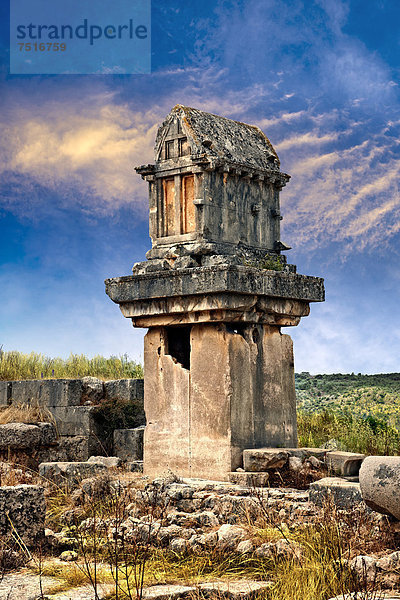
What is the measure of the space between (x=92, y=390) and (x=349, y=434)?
387 cm

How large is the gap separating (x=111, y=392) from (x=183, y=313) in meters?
3.94

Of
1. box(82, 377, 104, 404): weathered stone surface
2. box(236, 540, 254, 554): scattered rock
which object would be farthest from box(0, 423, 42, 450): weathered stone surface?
box(236, 540, 254, 554): scattered rock

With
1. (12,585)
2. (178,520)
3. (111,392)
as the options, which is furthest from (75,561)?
(111,392)

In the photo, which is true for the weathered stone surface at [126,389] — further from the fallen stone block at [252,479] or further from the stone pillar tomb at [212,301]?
the fallen stone block at [252,479]

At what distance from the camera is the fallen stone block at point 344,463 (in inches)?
305

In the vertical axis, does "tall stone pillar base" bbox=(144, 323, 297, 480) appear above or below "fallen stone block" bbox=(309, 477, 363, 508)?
above

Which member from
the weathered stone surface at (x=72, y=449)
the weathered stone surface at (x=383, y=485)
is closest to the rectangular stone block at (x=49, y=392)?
the weathered stone surface at (x=72, y=449)

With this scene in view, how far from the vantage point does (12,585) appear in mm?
5668

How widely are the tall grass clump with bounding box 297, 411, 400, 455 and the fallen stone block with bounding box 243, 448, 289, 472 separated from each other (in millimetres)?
3095

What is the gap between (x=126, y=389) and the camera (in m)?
11.9

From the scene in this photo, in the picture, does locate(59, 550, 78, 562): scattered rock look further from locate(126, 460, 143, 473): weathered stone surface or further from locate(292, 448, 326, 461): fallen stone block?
locate(126, 460, 143, 473): weathered stone surface

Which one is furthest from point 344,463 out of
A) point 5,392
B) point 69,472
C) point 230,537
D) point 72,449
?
point 5,392

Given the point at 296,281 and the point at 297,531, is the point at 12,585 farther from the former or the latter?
the point at 296,281

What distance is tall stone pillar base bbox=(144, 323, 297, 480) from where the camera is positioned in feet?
26.7
